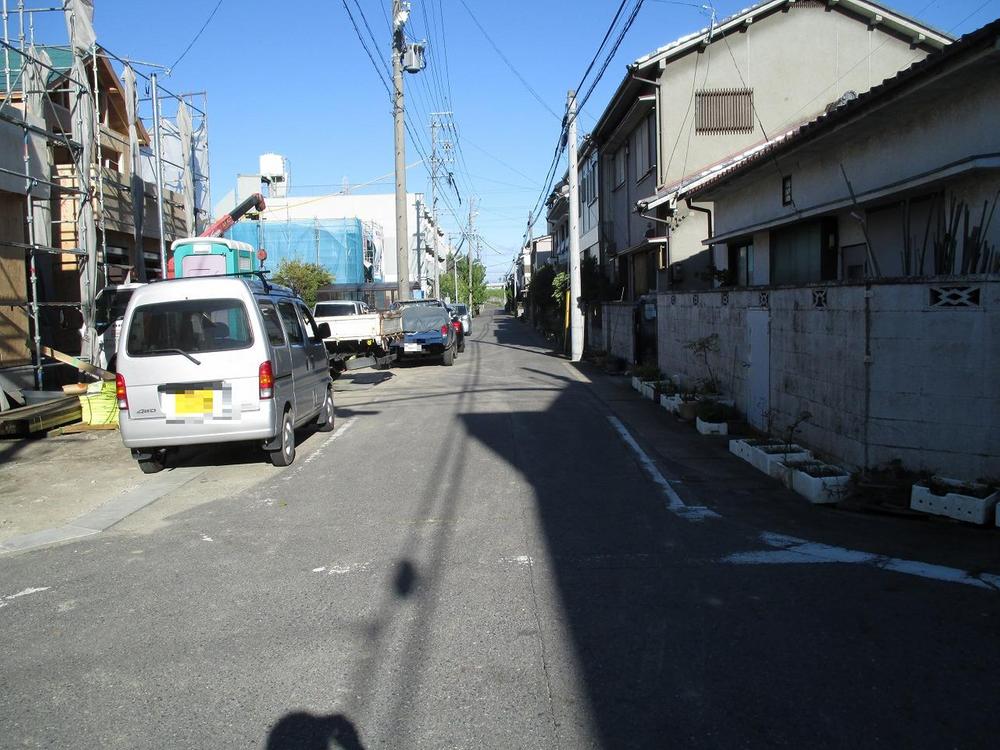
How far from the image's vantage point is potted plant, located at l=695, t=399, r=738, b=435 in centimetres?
1078

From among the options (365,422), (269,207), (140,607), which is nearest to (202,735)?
(140,607)

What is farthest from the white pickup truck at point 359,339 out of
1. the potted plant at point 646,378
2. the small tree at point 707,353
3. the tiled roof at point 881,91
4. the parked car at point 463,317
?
the parked car at point 463,317

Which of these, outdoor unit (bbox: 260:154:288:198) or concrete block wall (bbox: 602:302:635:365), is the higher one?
outdoor unit (bbox: 260:154:288:198)

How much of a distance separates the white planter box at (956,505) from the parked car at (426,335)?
53.9 ft

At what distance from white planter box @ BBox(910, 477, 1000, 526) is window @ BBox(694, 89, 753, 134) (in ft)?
51.3

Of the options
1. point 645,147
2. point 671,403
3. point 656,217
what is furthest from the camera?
point 645,147

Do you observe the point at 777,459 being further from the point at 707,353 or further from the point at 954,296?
the point at 707,353

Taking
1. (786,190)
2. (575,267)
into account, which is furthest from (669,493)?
(575,267)

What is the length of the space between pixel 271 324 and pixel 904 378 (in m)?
6.44

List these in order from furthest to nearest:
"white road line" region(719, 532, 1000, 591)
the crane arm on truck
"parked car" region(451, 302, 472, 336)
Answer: "parked car" region(451, 302, 472, 336), the crane arm on truck, "white road line" region(719, 532, 1000, 591)

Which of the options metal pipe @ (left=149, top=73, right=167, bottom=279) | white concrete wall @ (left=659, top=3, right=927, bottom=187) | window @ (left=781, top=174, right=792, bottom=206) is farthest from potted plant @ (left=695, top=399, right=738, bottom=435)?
metal pipe @ (left=149, top=73, right=167, bottom=279)

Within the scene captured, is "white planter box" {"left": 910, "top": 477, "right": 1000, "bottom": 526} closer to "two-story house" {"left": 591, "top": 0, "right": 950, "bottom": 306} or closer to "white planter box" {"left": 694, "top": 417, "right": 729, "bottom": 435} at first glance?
"white planter box" {"left": 694, "top": 417, "right": 729, "bottom": 435}

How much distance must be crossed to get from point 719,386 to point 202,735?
9.89 meters

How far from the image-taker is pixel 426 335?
73.3ft
